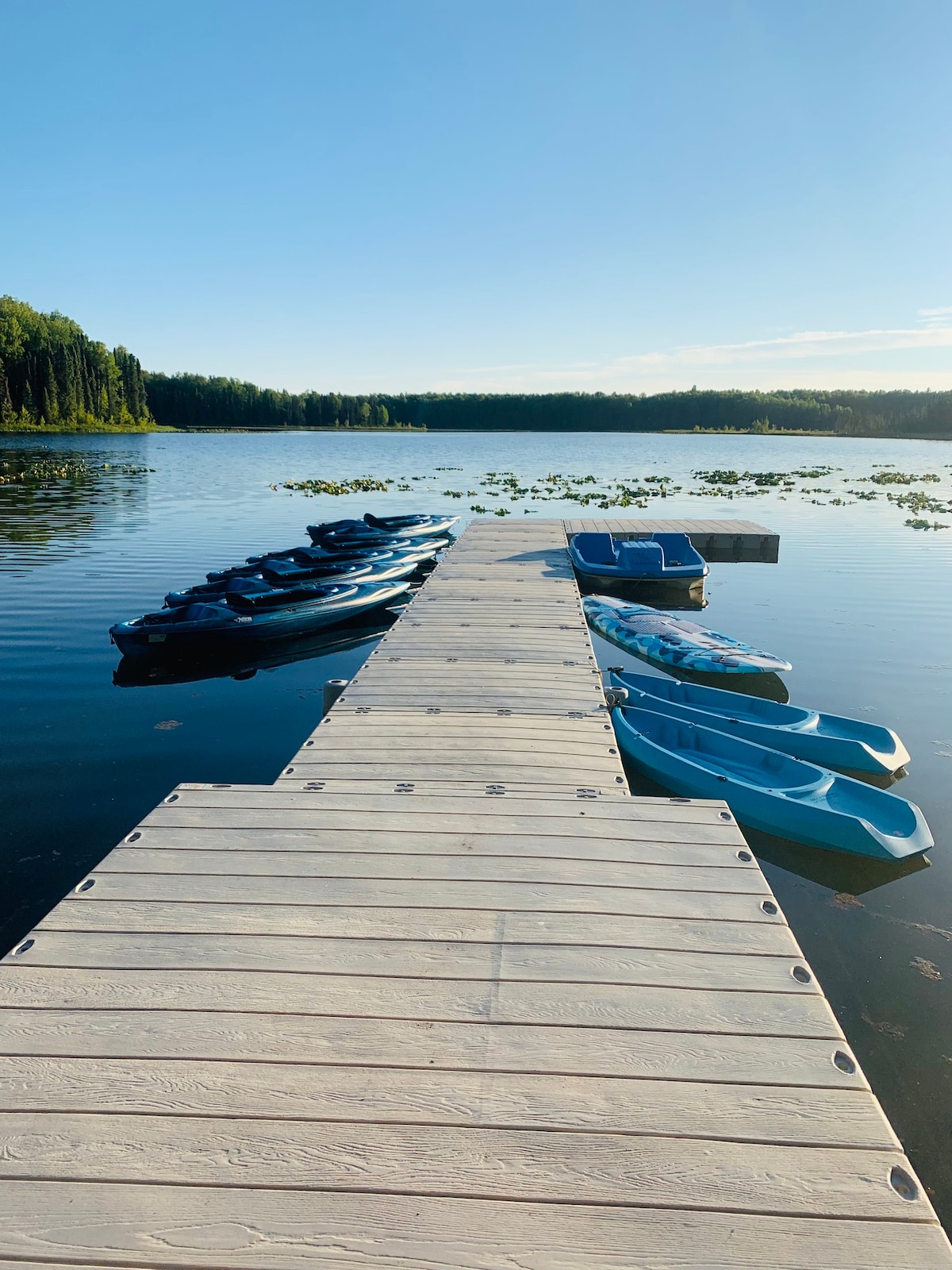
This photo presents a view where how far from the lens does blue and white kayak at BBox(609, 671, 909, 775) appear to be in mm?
8180

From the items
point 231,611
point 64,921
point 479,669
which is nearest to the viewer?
point 64,921

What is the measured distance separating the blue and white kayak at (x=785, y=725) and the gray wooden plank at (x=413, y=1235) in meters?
6.45

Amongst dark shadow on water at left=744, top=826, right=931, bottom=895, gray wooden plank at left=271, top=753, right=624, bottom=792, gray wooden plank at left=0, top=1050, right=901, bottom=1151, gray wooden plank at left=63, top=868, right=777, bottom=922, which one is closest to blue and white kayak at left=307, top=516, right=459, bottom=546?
gray wooden plank at left=271, top=753, right=624, bottom=792

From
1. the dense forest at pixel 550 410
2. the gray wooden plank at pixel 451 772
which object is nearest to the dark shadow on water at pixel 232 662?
the gray wooden plank at pixel 451 772

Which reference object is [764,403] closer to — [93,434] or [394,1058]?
[93,434]

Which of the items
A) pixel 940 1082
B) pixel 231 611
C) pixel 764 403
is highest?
pixel 764 403

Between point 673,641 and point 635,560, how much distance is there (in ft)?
15.2

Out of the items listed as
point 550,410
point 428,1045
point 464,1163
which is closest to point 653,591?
point 428,1045

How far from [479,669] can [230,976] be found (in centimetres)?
569

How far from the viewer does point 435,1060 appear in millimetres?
2795

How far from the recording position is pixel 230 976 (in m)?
3.24

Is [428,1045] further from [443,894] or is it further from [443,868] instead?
[443,868]

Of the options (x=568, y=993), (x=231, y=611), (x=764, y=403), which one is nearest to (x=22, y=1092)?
(x=568, y=993)

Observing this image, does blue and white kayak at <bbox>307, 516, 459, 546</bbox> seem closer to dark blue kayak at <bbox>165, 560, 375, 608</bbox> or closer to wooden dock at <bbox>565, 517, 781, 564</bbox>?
dark blue kayak at <bbox>165, 560, 375, 608</bbox>
